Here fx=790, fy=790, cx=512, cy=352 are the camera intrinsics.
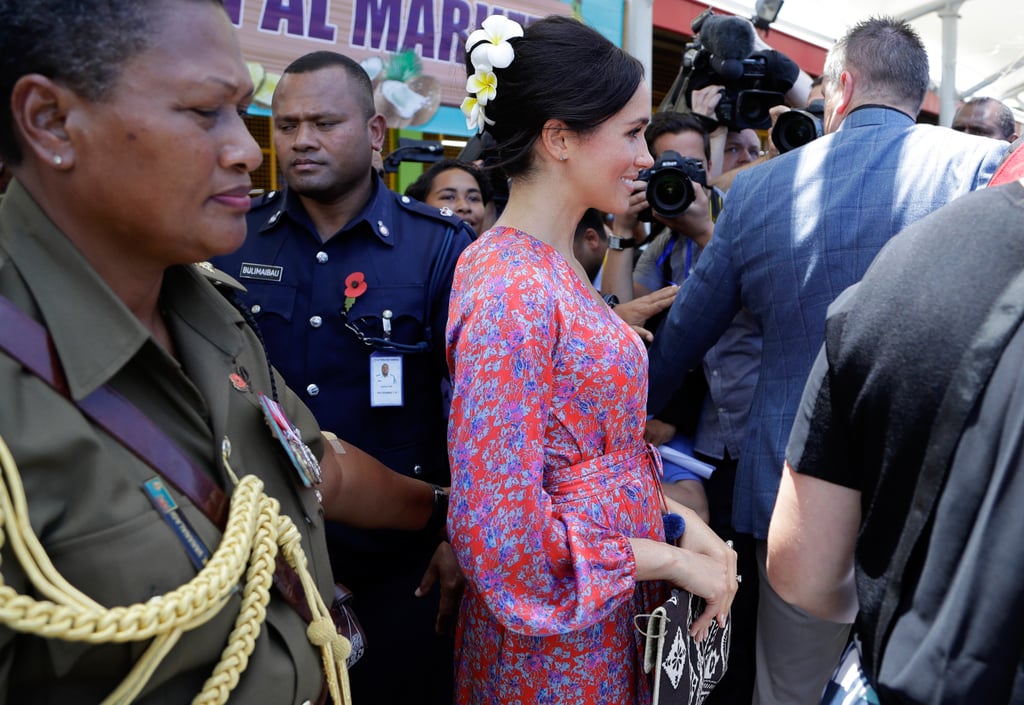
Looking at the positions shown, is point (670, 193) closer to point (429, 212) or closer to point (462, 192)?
point (429, 212)

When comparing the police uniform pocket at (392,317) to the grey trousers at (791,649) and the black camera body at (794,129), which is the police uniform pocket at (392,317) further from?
the black camera body at (794,129)

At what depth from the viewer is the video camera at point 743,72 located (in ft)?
9.85

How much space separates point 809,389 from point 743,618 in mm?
1629

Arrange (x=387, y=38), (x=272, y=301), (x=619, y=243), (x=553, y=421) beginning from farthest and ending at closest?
(x=387, y=38), (x=619, y=243), (x=272, y=301), (x=553, y=421)

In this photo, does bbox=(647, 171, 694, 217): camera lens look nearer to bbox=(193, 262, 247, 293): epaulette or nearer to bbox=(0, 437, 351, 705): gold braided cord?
bbox=(193, 262, 247, 293): epaulette

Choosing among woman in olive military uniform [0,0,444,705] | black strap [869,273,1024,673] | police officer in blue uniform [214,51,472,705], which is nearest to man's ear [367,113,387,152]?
police officer in blue uniform [214,51,472,705]

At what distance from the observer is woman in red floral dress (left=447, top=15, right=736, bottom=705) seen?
132 centimetres

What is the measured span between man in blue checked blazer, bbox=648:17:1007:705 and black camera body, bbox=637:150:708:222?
0.23 m

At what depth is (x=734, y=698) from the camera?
247cm

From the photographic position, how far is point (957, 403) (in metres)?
0.84

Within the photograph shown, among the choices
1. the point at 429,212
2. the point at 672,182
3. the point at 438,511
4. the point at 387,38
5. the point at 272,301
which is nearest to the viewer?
the point at 438,511

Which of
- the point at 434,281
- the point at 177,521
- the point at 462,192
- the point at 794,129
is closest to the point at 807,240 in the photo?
the point at 794,129

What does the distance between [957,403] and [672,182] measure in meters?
1.62

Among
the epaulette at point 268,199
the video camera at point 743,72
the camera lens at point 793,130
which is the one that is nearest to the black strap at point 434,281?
the epaulette at point 268,199
